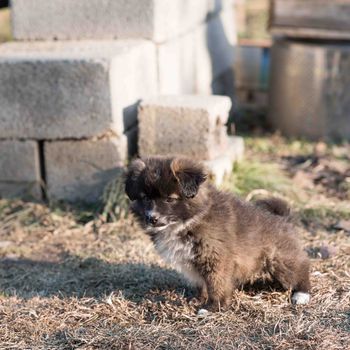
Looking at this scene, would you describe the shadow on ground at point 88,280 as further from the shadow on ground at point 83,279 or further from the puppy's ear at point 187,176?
the puppy's ear at point 187,176

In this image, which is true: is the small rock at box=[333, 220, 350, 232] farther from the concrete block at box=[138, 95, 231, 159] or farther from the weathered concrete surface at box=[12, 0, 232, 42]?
the weathered concrete surface at box=[12, 0, 232, 42]

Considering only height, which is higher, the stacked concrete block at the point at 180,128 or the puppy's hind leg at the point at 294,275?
the stacked concrete block at the point at 180,128

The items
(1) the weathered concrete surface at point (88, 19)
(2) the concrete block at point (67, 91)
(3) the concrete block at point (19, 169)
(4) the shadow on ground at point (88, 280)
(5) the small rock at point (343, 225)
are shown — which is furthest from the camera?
(1) the weathered concrete surface at point (88, 19)

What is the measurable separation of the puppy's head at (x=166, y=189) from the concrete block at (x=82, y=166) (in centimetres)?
218

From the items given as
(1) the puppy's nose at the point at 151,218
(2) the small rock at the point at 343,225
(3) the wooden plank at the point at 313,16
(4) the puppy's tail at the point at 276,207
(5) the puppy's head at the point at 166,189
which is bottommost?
(2) the small rock at the point at 343,225

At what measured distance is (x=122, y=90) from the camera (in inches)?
247

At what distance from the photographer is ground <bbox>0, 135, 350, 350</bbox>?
3.98 m

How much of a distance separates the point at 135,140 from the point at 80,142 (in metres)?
0.57

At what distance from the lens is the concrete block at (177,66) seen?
7.24 m

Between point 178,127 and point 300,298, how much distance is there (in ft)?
7.82

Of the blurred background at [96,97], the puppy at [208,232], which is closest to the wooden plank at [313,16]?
the blurred background at [96,97]

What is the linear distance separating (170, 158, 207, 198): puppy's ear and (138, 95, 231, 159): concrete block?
2.20 meters

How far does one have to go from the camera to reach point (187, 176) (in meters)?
4.07

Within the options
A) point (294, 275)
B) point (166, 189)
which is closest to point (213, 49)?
point (294, 275)
